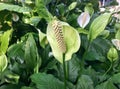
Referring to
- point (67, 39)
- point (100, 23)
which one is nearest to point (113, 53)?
point (100, 23)

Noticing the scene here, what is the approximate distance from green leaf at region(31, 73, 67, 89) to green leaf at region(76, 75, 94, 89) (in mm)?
44


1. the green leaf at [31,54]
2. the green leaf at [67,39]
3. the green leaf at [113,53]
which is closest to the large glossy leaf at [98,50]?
the green leaf at [113,53]

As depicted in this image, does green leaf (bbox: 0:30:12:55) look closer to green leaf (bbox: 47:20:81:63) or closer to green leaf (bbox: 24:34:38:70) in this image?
green leaf (bbox: 24:34:38:70)

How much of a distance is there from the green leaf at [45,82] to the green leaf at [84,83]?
0.04 meters

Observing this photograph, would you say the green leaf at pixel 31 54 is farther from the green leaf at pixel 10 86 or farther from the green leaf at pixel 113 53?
the green leaf at pixel 113 53

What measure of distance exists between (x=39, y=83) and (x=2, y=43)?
0.18 metres

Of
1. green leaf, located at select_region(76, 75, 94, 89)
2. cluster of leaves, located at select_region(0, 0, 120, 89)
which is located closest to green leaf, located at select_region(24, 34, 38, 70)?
cluster of leaves, located at select_region(0, 0, 120, 89)

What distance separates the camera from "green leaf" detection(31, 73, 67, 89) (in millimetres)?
793

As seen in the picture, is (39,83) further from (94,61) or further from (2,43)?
(94,61)

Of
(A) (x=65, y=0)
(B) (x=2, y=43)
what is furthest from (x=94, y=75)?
(A) (x=65, y=0)

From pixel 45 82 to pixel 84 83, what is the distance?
3.8 inches

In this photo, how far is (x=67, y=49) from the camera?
2.31ft

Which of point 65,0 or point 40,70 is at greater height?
point 65,0

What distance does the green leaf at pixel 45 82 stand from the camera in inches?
31.2
